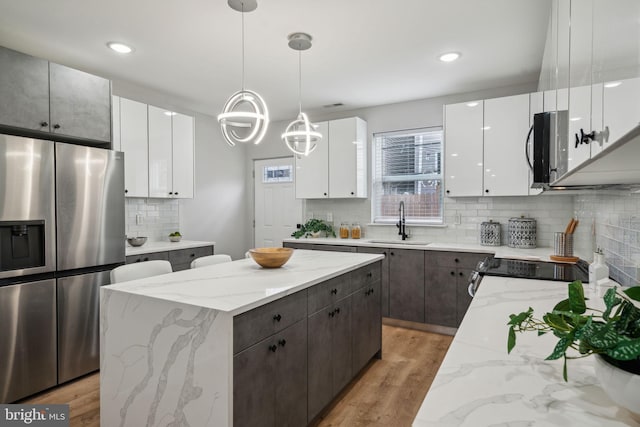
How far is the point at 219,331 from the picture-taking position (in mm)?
1501

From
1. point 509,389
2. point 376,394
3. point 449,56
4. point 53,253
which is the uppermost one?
point 449,56

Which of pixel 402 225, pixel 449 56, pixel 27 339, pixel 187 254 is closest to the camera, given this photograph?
pixel 27 339

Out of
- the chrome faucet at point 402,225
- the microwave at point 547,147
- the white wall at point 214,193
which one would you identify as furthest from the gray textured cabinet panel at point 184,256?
the microwave at point 547,147

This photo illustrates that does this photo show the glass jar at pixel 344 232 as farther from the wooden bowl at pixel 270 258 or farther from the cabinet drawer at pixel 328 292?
the wooden bowl at pixel 270 258

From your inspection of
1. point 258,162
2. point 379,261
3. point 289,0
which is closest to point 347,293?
point 379,261

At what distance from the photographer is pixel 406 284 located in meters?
3.98

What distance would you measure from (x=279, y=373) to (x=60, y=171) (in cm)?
226

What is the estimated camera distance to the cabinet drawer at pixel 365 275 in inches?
104

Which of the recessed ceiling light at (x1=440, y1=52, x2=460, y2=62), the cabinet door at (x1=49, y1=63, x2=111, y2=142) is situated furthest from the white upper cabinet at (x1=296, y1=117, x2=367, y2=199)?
the cabinet door at (x1=49, y1=63, x2=111, y2=142)

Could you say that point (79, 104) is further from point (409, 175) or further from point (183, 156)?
point (409, 175)

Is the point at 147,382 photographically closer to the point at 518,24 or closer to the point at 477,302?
the point at 477,302

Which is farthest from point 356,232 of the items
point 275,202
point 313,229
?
point 275,202

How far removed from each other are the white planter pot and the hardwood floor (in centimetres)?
179

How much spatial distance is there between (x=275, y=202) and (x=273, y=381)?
4051 millimetres
